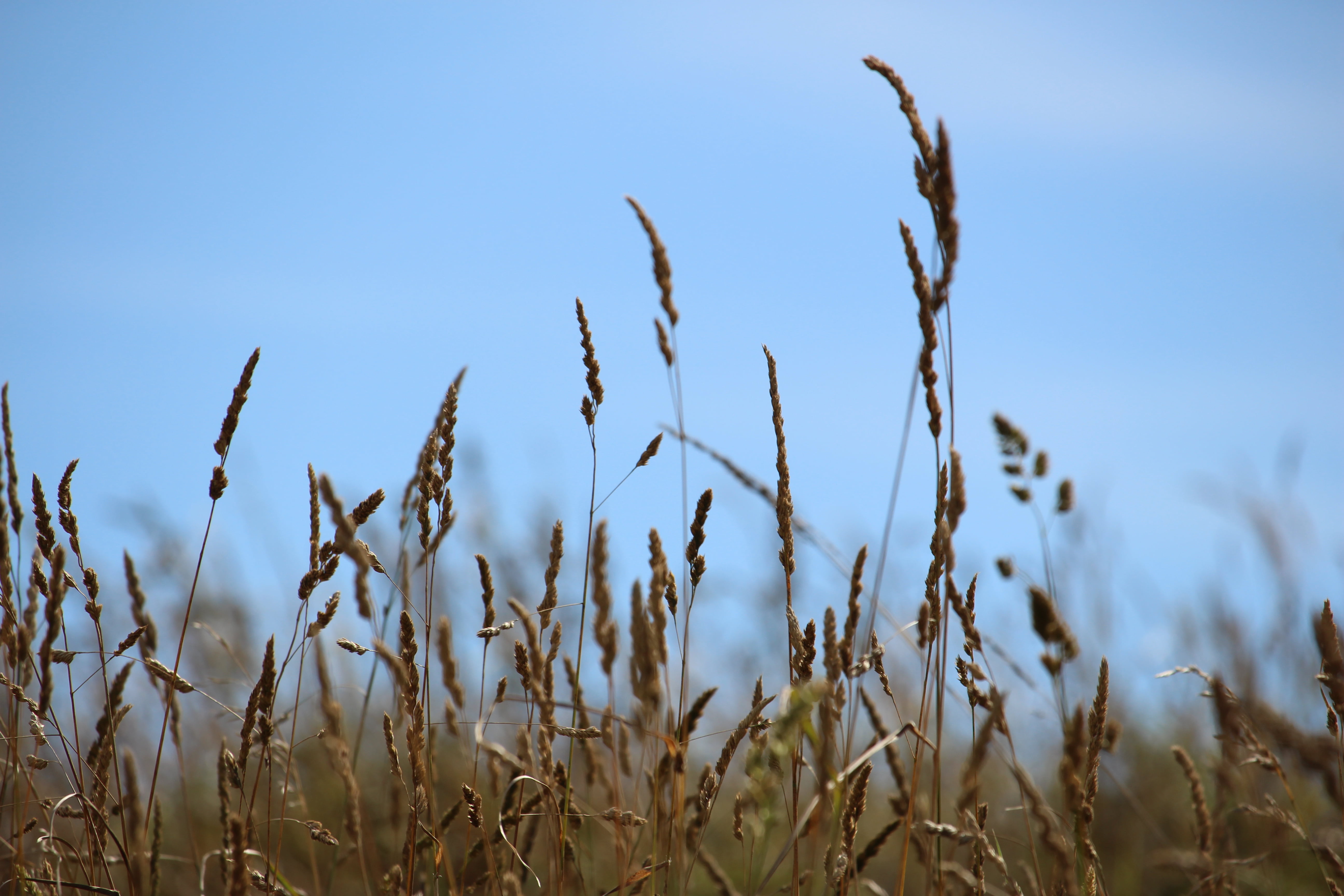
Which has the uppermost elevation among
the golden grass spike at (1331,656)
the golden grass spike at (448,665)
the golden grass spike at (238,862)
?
the golden grass spike at (448,665)

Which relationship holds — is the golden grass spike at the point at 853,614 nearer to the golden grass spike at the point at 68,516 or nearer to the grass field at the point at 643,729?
the grass field at the point at 643,729

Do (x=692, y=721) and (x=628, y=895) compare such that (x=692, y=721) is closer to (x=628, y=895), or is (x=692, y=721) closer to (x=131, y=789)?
(x=628, y=895)

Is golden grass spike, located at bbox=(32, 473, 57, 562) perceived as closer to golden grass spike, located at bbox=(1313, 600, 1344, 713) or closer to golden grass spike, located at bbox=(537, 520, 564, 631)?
golden grass spike, located at bbox=(537, 520, 564, 631)

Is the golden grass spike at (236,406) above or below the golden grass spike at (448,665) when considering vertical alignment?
above

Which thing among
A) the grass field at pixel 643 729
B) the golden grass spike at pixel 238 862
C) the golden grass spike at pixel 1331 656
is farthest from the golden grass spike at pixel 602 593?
the golden grass spike at pixel 1331 656

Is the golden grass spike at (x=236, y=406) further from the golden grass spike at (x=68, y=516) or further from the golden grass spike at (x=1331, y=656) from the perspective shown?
the golden grass spike at (x=1331, y=656)

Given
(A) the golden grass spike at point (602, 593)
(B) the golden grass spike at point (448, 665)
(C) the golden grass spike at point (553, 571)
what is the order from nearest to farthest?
1. (B) the golden grass spike at point (448, 665)
2. (A) the golden grass spike at point (602, 593)
3. (C) the golden grass spike at point (553, 571)

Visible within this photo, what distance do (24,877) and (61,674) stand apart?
216 centimetres

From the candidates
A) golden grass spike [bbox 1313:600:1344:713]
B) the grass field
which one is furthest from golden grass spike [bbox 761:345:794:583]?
golden grass spike [bbox 1313:600:1344:713]

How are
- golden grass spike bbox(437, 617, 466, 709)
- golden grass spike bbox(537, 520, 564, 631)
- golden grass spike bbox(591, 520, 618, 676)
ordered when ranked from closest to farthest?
golden grass spike bbox(437, 617, 466, 709) < golden grass spike bbox(591, 520, 618, 676) < golden grass spike bbox(537, 520, 564, 631)

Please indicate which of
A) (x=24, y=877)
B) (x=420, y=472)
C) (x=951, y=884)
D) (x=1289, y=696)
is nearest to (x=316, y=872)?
(x=24, y=877)

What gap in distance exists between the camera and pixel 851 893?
2996 mm

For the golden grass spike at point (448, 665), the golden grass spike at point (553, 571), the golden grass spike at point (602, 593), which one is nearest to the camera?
the golden grass spike at point (448, 665)

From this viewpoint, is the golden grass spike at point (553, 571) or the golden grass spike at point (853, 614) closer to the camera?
the golden grass spike at point (853, 614)
